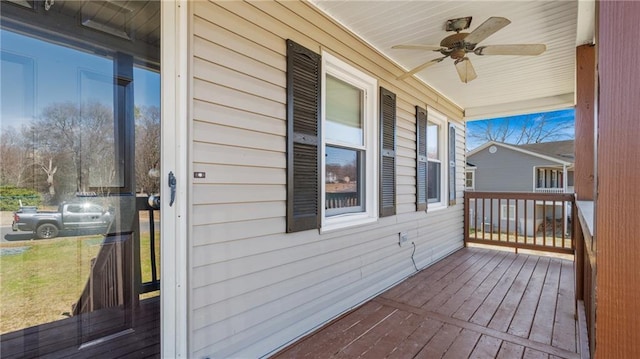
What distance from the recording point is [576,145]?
8.41ft

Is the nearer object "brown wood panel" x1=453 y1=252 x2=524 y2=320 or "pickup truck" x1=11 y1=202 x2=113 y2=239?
"pickup truck" x1=11 y1=202 x2=113 y2=239

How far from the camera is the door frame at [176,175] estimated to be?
5.38 ft

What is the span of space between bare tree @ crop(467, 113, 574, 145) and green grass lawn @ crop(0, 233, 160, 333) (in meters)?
18.4

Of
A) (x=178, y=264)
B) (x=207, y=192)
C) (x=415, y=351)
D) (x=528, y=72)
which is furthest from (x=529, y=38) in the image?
(x=178, y=264)

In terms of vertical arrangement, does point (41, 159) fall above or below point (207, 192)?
above

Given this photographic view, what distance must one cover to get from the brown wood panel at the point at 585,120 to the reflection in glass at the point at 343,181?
188cm

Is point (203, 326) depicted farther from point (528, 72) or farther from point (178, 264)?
point (528, 72)

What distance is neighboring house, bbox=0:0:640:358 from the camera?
0.61m

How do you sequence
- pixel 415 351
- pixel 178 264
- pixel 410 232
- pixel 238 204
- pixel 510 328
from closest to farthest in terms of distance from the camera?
pixel 178 264
pixel 238 204
pixel 415 351
pixel 510 328
pixel 410 232

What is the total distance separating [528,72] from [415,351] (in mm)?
3905

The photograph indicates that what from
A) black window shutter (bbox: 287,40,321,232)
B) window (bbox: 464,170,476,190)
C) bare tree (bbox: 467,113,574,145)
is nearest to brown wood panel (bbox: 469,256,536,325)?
black window shutter (bbox: 287,40,321,232)

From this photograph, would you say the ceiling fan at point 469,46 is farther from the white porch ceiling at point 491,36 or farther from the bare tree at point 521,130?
the bare tree at point 521,130

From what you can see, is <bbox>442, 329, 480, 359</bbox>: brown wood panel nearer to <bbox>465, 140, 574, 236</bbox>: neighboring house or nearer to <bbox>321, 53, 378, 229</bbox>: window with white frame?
<bbox>321, 53, 378, 229</bbox>: window with white frame

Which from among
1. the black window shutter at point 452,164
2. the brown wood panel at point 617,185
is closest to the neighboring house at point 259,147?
the brown wood panel at point 617,185
